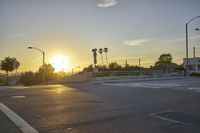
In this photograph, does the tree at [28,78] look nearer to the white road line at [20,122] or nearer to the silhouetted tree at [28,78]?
the silhouetted tree at [28,78]

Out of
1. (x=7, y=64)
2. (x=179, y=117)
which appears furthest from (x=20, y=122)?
(x=7, y=64)

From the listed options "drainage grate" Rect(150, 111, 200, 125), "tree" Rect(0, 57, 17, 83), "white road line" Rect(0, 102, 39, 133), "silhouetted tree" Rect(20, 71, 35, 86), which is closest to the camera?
"white road line" Rect(0, 102, 39, 133)

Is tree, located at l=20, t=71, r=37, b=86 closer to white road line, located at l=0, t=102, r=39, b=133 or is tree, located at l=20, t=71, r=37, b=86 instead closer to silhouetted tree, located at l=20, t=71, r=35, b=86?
silhouetted tree, located at l=20, t=71, r=35, b=86

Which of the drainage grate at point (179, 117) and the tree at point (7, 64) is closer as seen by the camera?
the drainage grate at point (179, 117)

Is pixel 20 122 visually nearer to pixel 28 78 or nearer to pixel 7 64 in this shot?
pixel 28 78

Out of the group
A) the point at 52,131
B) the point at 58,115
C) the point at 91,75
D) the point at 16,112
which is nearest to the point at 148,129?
the point at 52,131

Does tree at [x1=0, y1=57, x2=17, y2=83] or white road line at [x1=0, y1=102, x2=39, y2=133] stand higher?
tree at [x1=0, y1=57, x2=17, y2=83]

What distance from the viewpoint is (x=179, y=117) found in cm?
1073

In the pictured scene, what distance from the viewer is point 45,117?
36.0 feet

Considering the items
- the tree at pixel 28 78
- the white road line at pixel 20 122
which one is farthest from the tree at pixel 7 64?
the white road line at pixel 20 122

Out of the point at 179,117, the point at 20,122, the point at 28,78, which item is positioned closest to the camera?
the point at 20,122

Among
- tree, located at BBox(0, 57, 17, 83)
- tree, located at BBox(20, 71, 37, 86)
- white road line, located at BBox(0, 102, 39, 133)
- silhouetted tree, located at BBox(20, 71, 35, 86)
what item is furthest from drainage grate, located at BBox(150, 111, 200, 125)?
tree, located at BBox(0, 57, 17, 83)

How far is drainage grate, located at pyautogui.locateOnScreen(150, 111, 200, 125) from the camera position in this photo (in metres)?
9.97

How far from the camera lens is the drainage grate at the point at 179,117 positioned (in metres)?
9.97
